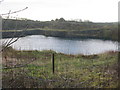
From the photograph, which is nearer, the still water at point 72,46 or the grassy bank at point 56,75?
the grassy bank at point 56,75

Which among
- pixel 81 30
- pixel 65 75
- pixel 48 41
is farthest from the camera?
pixel 81 30

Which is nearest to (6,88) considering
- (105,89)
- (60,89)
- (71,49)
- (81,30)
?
(60,89)

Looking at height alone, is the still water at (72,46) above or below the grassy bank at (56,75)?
above

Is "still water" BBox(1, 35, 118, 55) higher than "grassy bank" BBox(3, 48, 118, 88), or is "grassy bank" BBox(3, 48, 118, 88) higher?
"still water" BBox(1, 35, 118, 55)

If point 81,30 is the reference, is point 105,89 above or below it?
below

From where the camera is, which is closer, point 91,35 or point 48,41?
point 48,41

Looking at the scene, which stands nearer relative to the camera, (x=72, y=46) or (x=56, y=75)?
(x=56, y=75)

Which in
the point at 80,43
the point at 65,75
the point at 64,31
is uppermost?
the point at 64,31

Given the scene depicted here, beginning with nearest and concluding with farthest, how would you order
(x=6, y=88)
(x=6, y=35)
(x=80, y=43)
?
1. (x=6, y=35)
2. (x=6, y=88)
3. (x=80, y=43)

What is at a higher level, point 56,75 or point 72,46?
point 72,46

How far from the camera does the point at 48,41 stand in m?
8.48

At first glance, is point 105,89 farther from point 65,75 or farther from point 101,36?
point 101,36

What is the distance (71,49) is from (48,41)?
1.31 meters

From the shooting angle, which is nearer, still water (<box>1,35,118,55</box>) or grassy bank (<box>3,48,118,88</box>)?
grassy bank (<box>3,48,118,88</box>)
